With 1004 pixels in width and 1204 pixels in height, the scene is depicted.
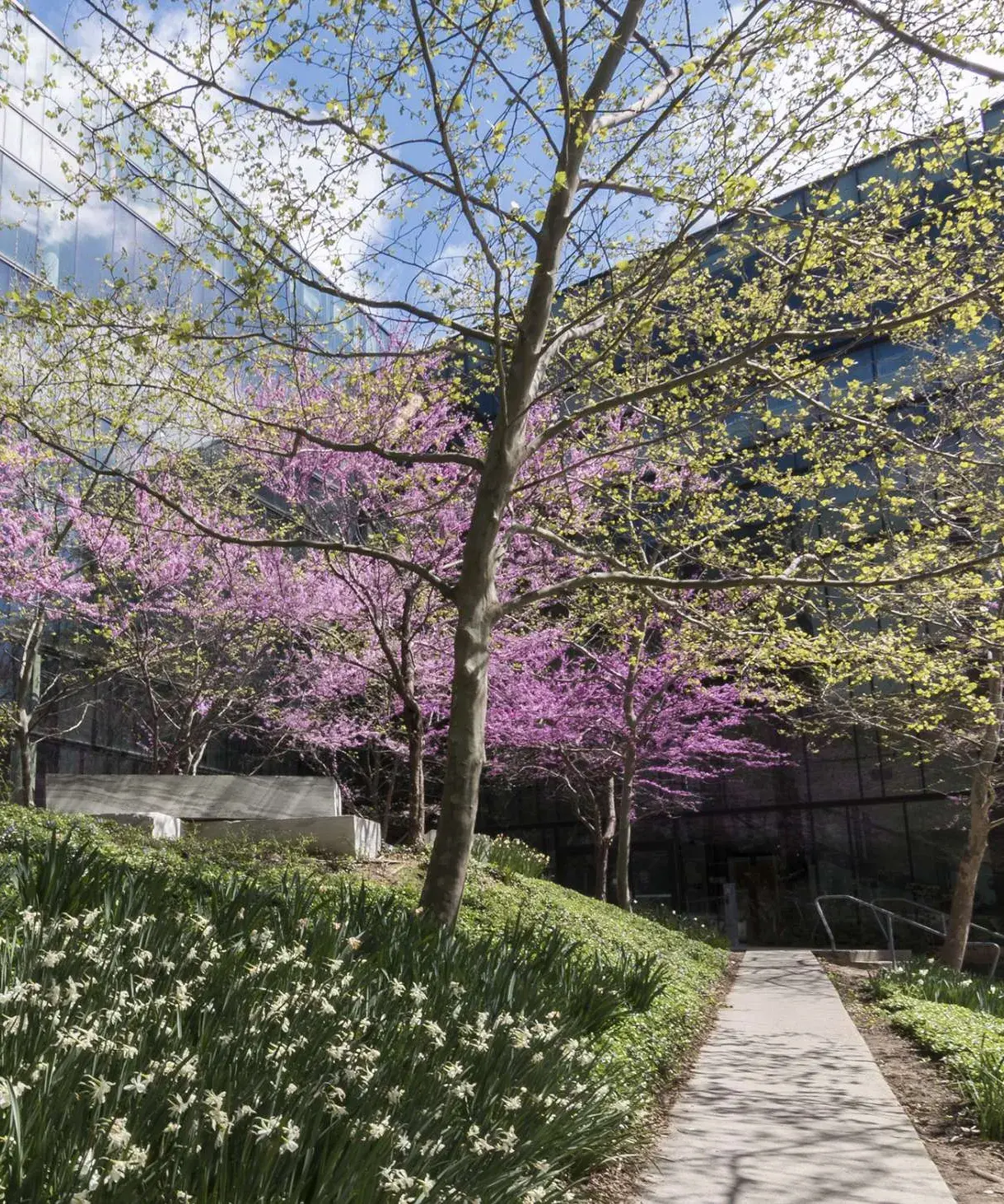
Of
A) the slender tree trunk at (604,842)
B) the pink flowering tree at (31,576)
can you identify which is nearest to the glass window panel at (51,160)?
the pink flowering tree at (31,576)

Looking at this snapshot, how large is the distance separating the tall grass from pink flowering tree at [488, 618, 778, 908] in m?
11.0

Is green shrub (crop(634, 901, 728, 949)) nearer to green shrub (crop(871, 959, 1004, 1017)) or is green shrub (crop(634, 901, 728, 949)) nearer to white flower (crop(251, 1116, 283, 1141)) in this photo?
green shrub (crop(871, 959, 1004, 1017))

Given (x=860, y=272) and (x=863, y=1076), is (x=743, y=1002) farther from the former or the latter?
(x=860, y=272)

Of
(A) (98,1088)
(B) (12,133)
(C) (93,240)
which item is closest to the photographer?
(A) (98,1088)

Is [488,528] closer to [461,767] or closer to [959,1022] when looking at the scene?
[461,767]

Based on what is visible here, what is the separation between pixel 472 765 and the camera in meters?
6.65

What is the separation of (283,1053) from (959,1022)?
718cm

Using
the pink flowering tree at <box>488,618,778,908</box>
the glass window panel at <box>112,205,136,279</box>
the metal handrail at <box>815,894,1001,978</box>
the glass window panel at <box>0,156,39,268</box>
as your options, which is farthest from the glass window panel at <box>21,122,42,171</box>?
the metal handrail at <box>815,894,1001,978</box>

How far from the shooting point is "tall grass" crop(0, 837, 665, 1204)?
83.7 inches

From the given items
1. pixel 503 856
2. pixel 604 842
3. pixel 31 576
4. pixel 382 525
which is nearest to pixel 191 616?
pixel 31 576

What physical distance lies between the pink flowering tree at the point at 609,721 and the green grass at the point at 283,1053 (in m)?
10.8

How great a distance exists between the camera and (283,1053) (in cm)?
281

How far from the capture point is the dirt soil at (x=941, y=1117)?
4.37 metres

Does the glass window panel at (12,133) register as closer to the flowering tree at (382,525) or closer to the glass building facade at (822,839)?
the flowering tree at (382,525)
